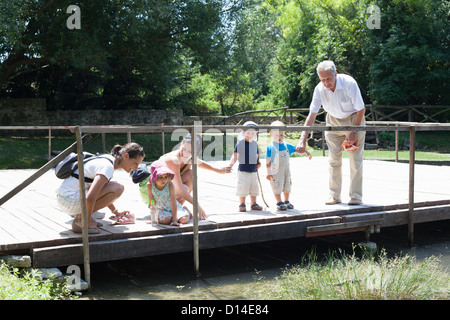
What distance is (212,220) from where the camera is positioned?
5.87m

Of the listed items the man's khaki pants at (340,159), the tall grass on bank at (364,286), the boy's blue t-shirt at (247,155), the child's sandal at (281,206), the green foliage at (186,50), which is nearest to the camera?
the tall grass on bank at (364,286)

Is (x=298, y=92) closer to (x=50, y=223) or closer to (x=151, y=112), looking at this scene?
(x=151, y=112)

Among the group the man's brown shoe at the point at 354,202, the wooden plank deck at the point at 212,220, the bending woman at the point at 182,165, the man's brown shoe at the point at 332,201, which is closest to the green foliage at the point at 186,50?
the wooden plank deck at the point at 212,220

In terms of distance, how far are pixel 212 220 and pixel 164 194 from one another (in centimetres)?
66

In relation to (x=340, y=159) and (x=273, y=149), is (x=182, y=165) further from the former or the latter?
(x=340, y=159)

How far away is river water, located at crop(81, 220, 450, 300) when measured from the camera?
5.15 metres

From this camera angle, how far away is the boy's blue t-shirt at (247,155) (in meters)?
6.18

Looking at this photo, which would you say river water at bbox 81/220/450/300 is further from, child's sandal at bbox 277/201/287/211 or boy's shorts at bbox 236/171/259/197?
boy's shorts at bbox 236/171/259/197

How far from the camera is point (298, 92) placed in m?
30.6

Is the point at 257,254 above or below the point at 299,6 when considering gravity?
below

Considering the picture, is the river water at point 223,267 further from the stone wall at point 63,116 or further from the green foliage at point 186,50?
the stone wall at point 63,116

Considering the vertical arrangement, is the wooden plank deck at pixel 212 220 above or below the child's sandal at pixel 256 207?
below
